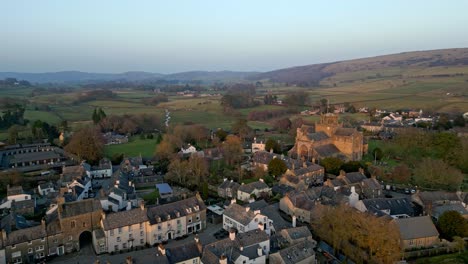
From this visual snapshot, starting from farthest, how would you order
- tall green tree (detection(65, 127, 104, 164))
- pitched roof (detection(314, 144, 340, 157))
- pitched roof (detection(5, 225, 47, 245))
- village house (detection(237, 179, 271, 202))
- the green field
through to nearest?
tall green tree (detection(65, 127, 104, 164)), pitched roof (detection(314, 144, 340, 157)), village house (detection(237, 179, 271, 202)), the green field, pitched roof (detection(5, 225, 47, 245))

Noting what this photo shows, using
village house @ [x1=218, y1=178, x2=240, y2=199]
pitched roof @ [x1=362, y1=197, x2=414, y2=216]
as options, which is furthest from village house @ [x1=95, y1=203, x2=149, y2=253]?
pitched roof @ [x1=362, y1=197, x2=414, y2=216]

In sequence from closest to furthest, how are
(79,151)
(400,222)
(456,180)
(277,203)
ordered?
1. (400,222)
2. (277,203)
3. (456,180)
4. (79,151)

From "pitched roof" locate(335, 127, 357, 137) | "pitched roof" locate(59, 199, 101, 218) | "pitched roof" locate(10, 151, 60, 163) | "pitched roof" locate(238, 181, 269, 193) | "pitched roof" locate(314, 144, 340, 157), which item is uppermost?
"pitched roof" locate(335, 127, 357, 137)

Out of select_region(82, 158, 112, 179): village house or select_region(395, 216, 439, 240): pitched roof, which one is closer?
select_region(395, 216, 439, 240): pitched roof

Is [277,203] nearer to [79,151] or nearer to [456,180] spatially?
[456,180]

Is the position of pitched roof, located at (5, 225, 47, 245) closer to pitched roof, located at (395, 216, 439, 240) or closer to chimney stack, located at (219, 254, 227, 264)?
chimney stack, located at (219, 254, 227, 264)

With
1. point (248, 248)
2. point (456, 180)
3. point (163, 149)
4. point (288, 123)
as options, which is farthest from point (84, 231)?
point (288, 123)
